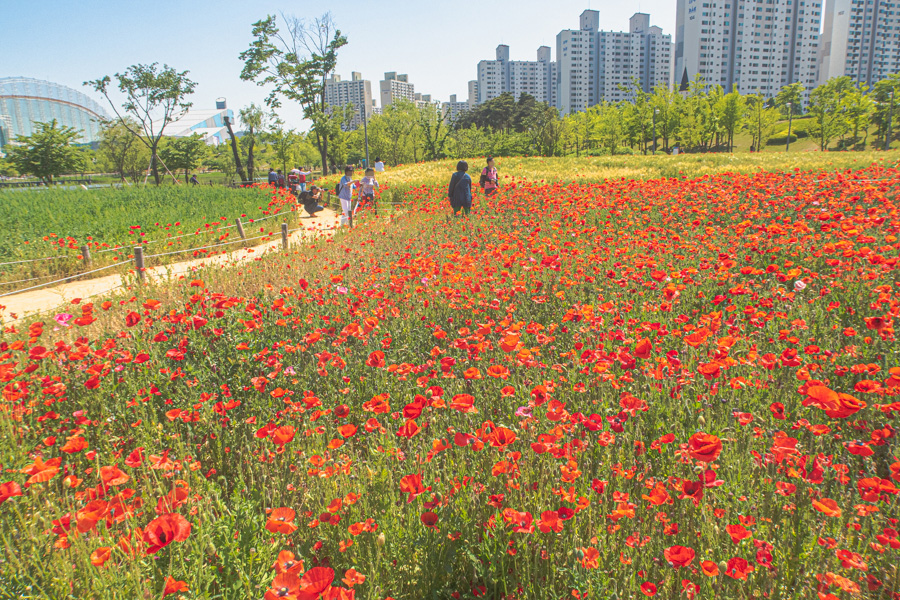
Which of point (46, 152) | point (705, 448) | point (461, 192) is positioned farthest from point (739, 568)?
point (46, 152)

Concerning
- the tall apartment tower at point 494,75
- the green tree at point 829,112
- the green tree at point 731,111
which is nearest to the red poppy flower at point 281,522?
the green tree at point 731,111

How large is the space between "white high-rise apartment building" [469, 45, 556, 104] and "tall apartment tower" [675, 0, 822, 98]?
68033mm

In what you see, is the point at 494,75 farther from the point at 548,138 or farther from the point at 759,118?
the point at 759,118

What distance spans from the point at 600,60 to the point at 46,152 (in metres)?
157

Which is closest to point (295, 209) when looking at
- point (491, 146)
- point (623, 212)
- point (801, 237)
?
point (623, 212)

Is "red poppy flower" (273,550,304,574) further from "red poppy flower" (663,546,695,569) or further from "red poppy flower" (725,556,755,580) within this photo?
"red poppy flower" (725,556,755,580)

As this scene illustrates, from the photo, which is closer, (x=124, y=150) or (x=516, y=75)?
(x=124, y=150)

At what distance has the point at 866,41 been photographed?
12725 centimetres

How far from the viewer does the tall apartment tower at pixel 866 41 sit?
125 m

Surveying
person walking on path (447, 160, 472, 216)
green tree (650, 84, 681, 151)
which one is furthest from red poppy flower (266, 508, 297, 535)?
green tree (650, 84, 681, 151)

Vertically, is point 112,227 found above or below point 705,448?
above

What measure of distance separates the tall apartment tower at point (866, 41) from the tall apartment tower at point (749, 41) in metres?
5.65

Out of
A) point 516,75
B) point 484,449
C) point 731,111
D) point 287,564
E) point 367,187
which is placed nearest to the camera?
point 287,564

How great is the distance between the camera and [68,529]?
69.0 inches
